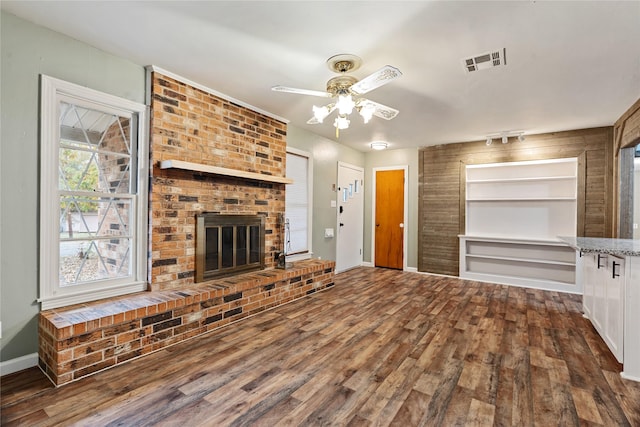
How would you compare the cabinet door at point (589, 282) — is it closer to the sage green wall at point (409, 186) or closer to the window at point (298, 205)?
the sage green wall at point (409, 186)

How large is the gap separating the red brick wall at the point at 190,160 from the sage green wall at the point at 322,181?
114 centimetres

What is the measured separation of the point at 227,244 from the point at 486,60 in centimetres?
315

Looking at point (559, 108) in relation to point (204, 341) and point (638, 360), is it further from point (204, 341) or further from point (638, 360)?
point (204, 341)

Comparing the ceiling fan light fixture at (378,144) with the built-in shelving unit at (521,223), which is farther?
the ceiling fan light fixture at (378,144)

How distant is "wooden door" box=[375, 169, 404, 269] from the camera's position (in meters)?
6.29

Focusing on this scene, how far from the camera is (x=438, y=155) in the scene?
584cm

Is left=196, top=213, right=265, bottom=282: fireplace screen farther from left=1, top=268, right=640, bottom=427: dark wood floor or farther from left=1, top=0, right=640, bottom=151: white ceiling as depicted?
left=1, top=0, right=640, bottom=151: white ceiling

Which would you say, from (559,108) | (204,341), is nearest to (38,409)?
(204,341)

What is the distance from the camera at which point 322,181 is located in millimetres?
5398

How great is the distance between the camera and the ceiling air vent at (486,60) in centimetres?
251

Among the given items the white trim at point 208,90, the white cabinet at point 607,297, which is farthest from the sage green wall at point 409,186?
the white cabinet at point 607,297

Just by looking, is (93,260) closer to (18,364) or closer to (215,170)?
(18,364)

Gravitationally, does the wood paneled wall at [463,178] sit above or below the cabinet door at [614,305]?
above

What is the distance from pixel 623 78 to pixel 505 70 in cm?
120
